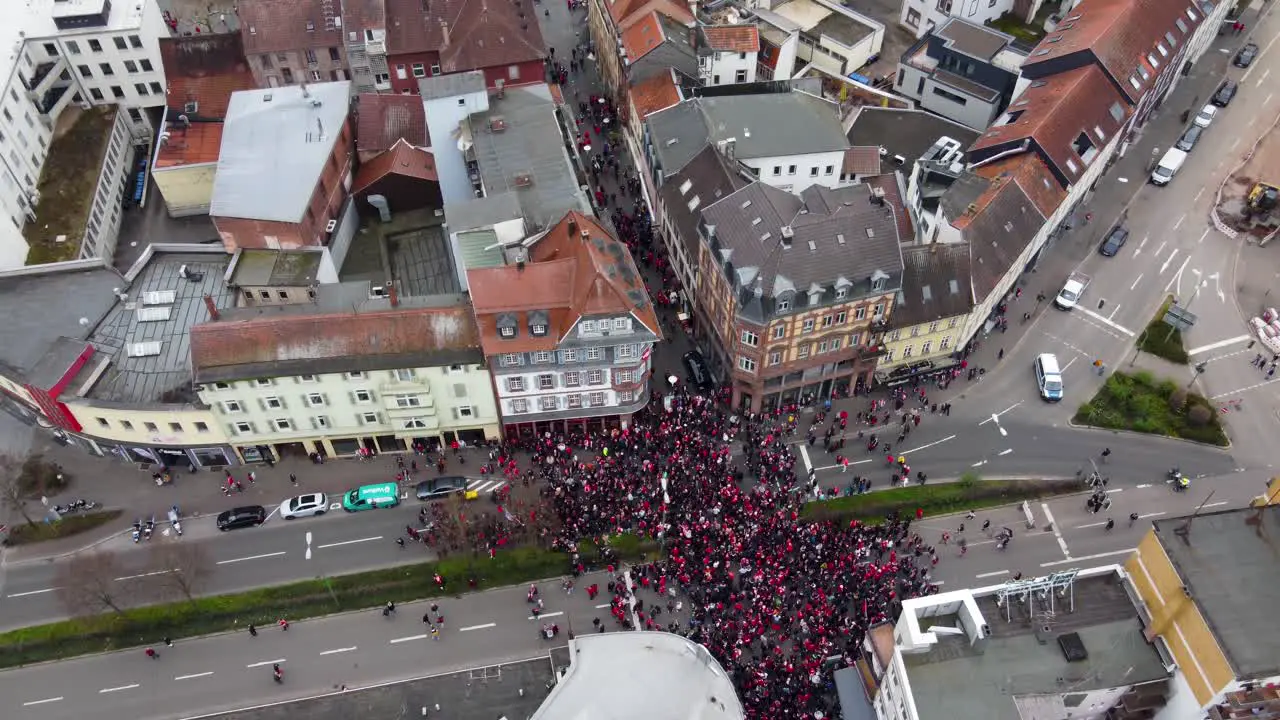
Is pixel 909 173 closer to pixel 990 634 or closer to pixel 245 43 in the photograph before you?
pixel 990 634

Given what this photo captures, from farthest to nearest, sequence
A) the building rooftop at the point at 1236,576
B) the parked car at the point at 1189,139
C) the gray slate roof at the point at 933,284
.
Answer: the parked car at the point at 1189,139 < the gray slate roof at the point at 933,284 < the building rooftop at the point at 1236,576

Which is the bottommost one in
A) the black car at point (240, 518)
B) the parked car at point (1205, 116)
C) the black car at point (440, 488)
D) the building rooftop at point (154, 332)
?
the black car at point (440, 488)

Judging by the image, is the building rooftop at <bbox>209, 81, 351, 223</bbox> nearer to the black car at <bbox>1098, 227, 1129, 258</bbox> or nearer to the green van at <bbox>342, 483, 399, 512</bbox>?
the green van at <bbox>342, 483, 399, 512</bbox>

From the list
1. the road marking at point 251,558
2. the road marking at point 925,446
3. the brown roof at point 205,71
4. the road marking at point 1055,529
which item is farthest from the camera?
the brown roof at point 205,71

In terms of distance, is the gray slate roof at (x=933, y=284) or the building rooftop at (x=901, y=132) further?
the building rooftop at (x=901, y=132)

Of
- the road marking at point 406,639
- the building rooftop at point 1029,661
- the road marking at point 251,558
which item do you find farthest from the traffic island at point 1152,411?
the road marking at point 251,558

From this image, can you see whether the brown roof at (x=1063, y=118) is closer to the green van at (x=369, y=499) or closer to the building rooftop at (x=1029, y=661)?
the building rooftop at (x=1029, y=661)
